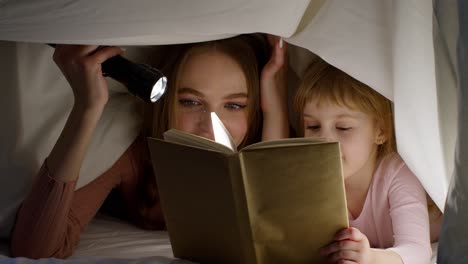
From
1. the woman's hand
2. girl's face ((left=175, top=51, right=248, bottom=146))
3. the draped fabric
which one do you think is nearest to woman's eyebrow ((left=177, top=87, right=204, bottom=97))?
girl's face ((left=175, top=51, right=248, bottom=146))

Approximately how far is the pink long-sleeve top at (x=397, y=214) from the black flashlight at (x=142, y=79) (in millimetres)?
505

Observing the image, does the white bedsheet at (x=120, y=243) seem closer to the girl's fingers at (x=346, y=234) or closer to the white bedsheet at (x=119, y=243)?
the white bedsheet at (x=119, y=243)

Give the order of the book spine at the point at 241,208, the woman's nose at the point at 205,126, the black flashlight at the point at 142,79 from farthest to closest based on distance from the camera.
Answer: the woman's nose at the point at 205,126, the black flashlight at the point at 142,79, the book spine at the point at 241,208

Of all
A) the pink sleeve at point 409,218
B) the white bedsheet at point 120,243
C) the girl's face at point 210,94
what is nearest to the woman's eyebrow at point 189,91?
the girl's face at point 210,94

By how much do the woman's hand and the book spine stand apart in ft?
1.90

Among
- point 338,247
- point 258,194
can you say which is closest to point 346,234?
point 338,247

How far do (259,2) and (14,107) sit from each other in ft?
1.86

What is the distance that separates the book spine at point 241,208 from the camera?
2.92ft

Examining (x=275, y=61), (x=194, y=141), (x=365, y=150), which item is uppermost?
(x=275, y=61)

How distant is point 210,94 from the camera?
1.39 m

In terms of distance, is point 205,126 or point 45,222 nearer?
point 45,222

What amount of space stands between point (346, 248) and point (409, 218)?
303mm

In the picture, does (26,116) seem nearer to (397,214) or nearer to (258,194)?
(258,194)

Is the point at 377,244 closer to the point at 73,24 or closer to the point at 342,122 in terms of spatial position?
the point at 342,122
